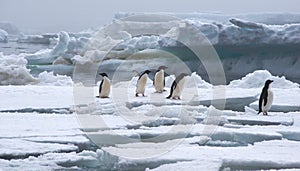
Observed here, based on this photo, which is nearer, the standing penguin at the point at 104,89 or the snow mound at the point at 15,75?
the standing penguin at the point at 104,89

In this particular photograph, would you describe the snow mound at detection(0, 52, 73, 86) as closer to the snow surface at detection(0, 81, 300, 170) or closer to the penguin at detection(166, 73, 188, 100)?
the penguin at detection(166, 73, 188, 100)

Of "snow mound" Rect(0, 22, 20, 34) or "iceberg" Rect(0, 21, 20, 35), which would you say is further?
"snow mound" Rect(0, 22, 20, 34)

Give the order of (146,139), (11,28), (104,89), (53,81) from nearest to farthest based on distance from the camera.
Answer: (146,139) < (104,89) < (53,81) < (11,28)

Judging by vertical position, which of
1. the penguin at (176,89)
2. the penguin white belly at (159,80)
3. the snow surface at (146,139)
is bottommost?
the snow surface at (146,139)

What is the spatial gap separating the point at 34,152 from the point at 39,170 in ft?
1.69

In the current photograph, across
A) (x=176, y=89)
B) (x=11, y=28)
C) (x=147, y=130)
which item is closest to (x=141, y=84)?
(x=176, y=89)

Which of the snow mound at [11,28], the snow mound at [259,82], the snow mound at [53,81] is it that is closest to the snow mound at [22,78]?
the snow mound at [53,81]

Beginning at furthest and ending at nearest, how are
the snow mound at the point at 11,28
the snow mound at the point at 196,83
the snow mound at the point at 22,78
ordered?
the snow mound at the point at 11,28
the snow mound at the point at 22,78
the snow mound at the point at 196,83

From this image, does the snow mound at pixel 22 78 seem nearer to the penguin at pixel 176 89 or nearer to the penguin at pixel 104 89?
the penguin at pixel 104 89

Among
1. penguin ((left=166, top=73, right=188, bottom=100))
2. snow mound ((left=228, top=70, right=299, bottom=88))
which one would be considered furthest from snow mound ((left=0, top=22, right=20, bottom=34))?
penguin ((left=166, top=73, right=188, bottom=100))

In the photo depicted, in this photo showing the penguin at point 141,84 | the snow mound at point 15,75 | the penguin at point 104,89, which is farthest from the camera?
the snow mound at point 15,75

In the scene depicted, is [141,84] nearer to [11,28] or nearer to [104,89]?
[104,89]

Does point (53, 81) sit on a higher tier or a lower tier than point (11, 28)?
lower

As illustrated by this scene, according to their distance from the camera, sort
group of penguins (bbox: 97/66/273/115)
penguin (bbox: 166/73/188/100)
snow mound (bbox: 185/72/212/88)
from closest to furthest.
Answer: group of penguins (bbox: 97/66/273/115) < penguin (bbox: 166/73/188/100) < snow mound (bbox: 185/72/212/88)
